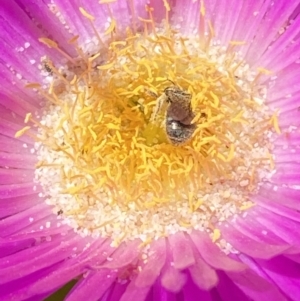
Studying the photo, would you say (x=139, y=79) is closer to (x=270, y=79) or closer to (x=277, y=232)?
(x=270, y=79)

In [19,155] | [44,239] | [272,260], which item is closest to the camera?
[272,260]

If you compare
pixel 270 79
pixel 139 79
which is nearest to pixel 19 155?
pixel 139 79

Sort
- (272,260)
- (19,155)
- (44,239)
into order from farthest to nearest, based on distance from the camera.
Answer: (19,155)
(44,239)
(272,260)

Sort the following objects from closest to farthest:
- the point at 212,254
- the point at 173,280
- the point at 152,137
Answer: the point at 173,280
the point at 212,254
the point at 152,137

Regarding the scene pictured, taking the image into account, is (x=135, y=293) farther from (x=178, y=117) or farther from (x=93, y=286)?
(x=178, y=117)

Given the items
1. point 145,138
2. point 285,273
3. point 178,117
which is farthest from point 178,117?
point 285,273

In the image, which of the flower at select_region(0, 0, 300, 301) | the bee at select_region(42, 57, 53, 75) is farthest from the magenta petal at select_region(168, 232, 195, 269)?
the bee at select_region(42, 57, 53, 75)

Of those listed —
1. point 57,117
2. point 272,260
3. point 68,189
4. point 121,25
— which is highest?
point 121,25

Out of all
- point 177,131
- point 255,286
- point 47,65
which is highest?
point 47,65
